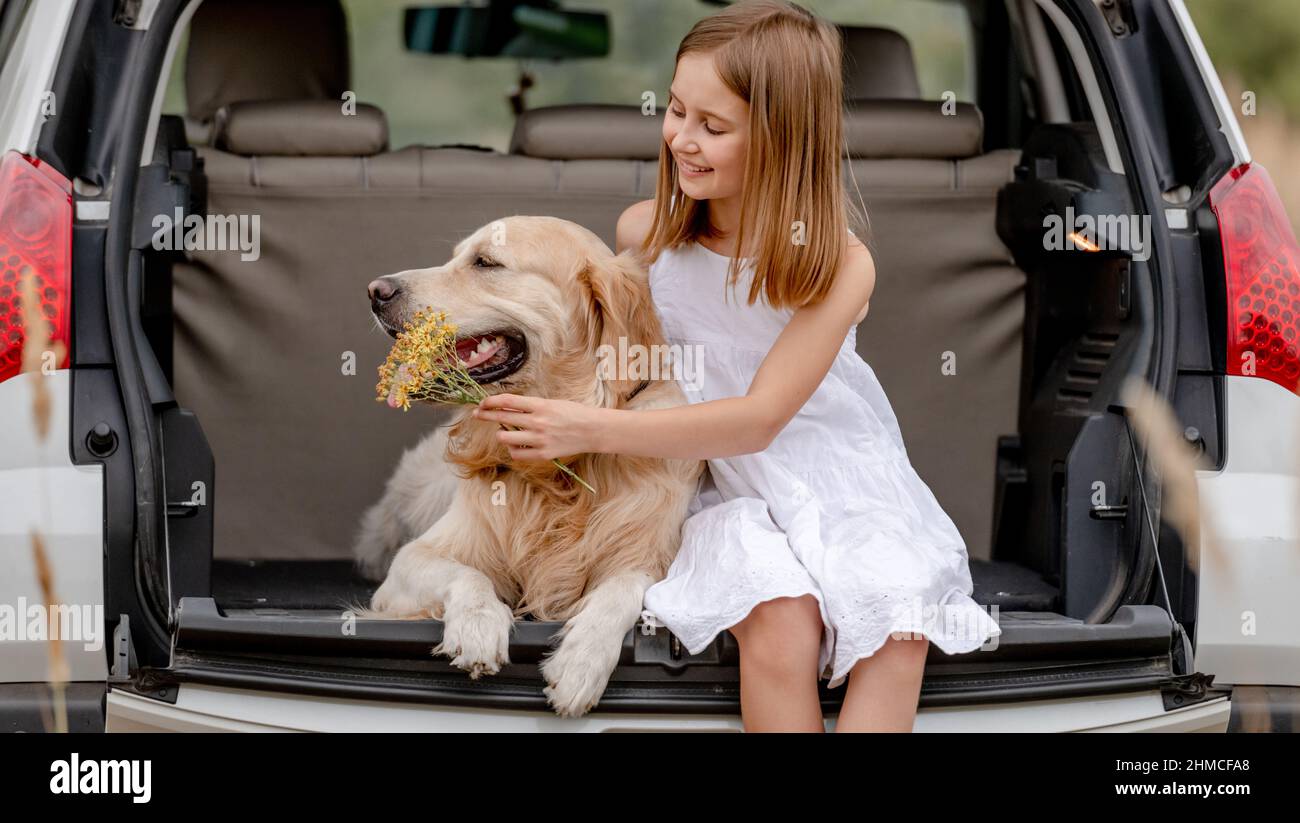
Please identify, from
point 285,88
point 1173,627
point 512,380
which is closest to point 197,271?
point 285,88

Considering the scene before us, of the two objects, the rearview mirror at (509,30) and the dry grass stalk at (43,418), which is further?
the rearview mirror at (509,30)

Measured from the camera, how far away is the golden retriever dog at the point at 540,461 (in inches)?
116

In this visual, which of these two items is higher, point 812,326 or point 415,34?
point 415,34

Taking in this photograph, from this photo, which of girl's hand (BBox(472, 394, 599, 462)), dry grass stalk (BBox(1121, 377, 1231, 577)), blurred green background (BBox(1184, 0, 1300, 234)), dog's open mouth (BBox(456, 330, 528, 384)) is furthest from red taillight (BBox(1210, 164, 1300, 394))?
blurred green background (BBox(1184, 0, 1300, 234))

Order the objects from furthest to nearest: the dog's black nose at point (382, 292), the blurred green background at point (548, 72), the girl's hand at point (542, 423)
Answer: the blurred green background at point (548, 72)
the dog's black nose at point (382, 292)
the girl's hand at point (542, 423)

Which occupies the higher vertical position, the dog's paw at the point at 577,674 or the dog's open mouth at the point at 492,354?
the dog's open mouth at the point at 492,354

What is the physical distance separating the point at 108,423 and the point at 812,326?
4.46 feet

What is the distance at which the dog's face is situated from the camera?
2.98 meters

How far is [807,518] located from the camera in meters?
2.79

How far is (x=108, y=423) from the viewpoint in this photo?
257cm

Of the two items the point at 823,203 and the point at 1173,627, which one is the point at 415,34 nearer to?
Answer: the point at 823,203

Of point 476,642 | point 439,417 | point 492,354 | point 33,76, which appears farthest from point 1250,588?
point 33,76

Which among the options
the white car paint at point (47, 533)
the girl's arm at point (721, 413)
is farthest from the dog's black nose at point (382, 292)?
the white car paint at point (47, 533)

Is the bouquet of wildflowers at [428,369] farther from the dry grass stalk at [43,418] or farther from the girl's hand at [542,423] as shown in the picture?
the dry grass stalk at [43,418]
